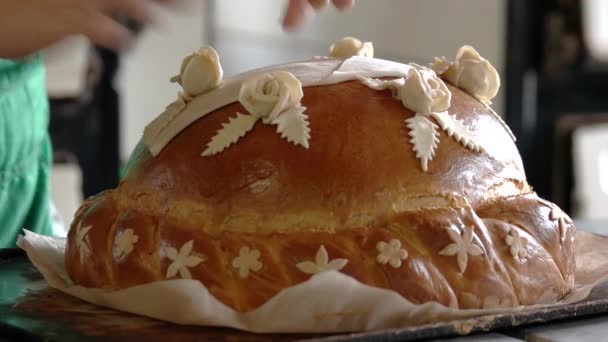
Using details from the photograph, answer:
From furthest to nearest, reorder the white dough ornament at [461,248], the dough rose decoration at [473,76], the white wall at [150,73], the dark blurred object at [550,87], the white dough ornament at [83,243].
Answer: the dark blurred object at [550,87] < the white wall at [150,73] < the dough rose decoration at [473,76] < the white dough ornament at [83,243] < the white dough ornament at [461,248]

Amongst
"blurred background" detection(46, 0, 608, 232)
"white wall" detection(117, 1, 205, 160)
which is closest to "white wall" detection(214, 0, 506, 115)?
"blurred background" detection(46, 0, 608, 232)

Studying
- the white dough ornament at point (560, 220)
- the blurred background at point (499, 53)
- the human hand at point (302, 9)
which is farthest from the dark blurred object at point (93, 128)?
the white dough ornament at point (560, 220)

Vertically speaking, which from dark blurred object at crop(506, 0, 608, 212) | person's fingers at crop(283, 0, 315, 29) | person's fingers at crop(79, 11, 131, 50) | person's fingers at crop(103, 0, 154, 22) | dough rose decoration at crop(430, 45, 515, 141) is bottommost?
dark blurred object at crop(506, 0, 608, 212)

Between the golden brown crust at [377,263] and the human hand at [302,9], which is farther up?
the human hand at [302,9]

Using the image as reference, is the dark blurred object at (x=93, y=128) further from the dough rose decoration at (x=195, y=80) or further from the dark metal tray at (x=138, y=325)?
the dark metal tray at (x=138, y=325)

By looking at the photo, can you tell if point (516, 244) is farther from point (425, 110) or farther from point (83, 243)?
point (83, 243)

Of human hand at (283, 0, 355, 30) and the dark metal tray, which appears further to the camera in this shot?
human hand at (283, 0, 355, 30)

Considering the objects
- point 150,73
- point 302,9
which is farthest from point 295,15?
point 150,73

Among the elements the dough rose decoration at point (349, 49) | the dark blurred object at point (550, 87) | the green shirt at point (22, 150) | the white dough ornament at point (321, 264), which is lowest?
the dark blurred object at point (550, 87)

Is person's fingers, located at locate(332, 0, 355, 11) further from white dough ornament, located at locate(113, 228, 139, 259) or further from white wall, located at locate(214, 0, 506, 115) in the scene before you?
white wall, located at locate(214, 0, 506, 115)
